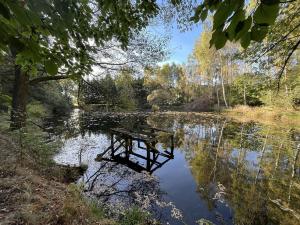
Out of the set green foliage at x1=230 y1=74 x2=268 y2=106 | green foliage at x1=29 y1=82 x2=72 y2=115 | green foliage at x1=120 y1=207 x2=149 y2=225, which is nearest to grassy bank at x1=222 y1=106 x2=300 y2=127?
green foliage at x1=230 y1=74 x2=268 y2=106

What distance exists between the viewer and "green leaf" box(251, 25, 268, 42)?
840 millimetres

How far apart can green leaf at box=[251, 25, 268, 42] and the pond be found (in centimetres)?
328

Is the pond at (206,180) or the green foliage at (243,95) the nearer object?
the pond at (206,180)

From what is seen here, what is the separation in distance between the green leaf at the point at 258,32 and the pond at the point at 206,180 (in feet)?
10.7

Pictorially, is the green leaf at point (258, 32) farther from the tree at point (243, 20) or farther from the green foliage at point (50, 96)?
the green foliage at point (50, 96)

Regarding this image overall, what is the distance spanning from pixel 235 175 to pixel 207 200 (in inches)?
72.3

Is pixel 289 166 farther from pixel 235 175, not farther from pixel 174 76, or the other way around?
pixel 174 76

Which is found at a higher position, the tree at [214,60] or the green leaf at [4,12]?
the tree at [214,60]

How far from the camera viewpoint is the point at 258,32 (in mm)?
859

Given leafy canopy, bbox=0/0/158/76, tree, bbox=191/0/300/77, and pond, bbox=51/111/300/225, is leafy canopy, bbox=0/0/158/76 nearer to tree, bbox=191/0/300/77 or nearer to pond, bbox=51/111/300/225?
tree, bbox=191/0/300/77

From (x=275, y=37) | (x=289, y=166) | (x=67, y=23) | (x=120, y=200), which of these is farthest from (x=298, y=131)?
(x=67, y=23)

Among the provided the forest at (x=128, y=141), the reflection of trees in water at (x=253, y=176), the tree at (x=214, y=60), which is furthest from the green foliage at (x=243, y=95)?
the reflection of trees in water at (x=253, y=176)

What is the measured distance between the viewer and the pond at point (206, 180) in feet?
15.9

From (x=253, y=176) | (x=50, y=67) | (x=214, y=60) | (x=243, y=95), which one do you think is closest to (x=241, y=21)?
(x=50, y=67)
